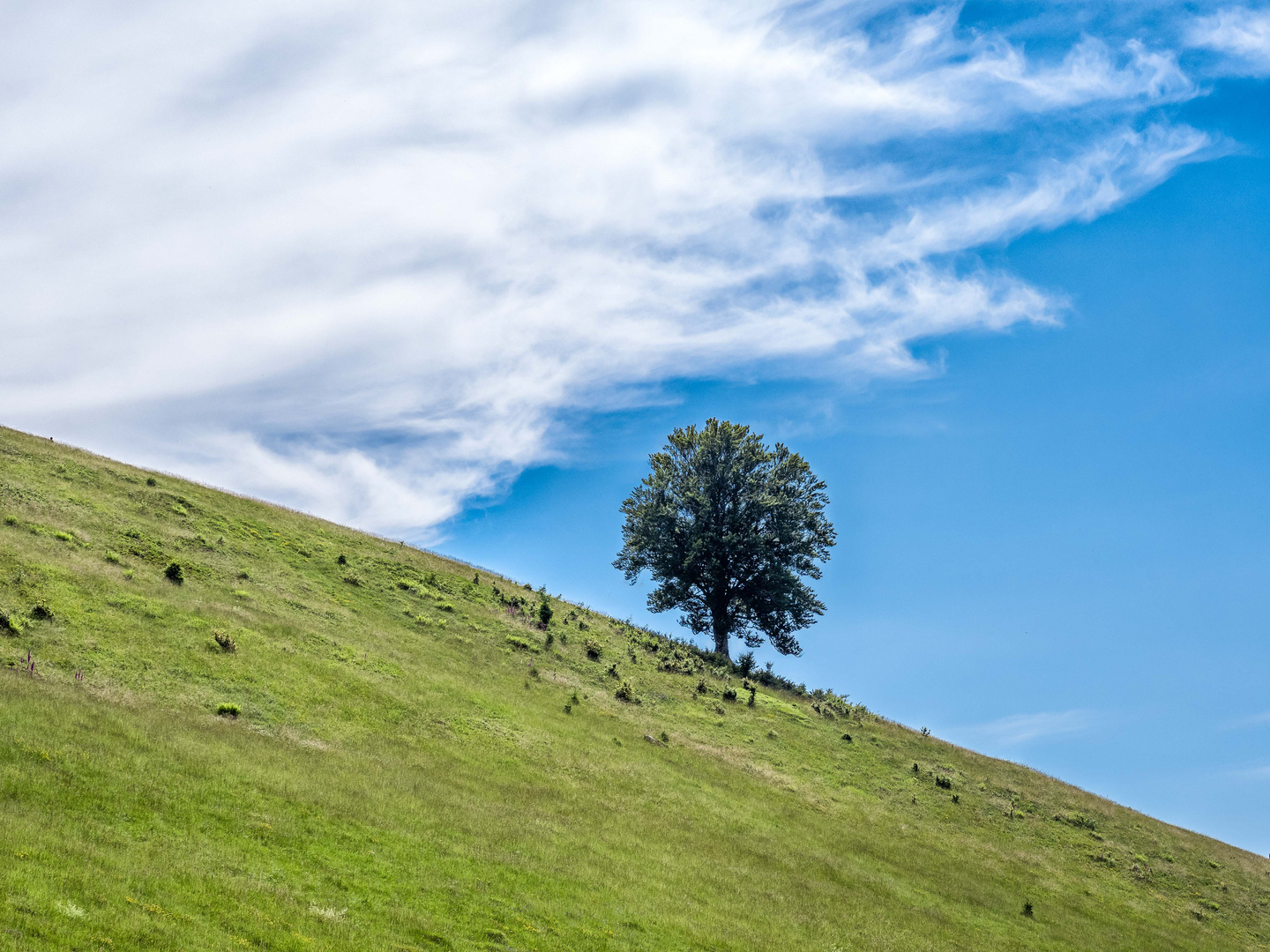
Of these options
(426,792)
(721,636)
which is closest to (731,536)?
(721,636)

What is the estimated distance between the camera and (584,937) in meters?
20.7

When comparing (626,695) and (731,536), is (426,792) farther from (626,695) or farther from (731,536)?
(731,536)

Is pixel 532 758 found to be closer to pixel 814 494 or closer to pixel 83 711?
pixel 83 711

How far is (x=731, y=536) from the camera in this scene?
2778 inches

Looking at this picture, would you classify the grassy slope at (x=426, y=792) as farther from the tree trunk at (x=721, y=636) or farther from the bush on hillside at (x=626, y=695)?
the tree trunk at (x=721, y=636)

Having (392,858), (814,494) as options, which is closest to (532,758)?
(392,858)

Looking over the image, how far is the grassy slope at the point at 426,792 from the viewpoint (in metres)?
18.2

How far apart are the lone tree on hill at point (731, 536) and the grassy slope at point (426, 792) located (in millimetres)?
12437

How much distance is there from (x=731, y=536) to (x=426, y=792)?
4574 cm

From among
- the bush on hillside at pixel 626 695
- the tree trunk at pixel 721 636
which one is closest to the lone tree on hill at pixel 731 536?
the tree trunk at pixel 721 636

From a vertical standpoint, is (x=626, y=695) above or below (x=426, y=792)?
above

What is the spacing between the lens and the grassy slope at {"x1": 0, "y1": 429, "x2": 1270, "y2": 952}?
59.6 ft

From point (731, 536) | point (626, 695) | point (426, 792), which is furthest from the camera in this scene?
point (731, 536)

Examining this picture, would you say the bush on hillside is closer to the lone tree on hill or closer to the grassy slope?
the grassy slope
